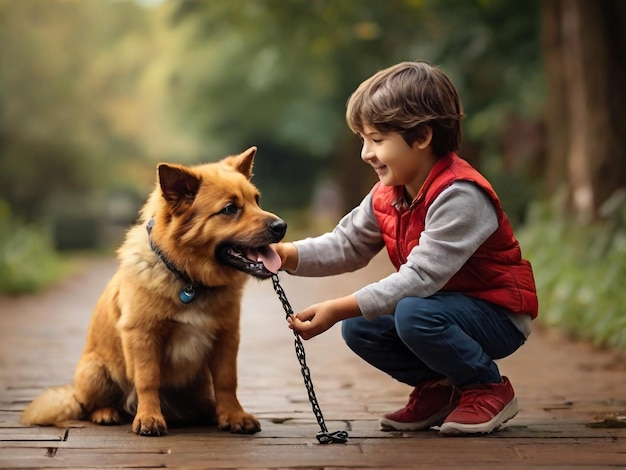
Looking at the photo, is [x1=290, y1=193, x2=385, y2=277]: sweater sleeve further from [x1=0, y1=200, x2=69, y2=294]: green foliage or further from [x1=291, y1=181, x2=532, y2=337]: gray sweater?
[x1=0, y1=200, x2=69, y2=294]: green foliage

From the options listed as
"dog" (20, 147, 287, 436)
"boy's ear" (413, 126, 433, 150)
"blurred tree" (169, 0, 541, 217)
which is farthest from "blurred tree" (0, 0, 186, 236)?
"boy's ear" (413, 126, 433, 150)

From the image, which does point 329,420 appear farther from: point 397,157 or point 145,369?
point 397,157

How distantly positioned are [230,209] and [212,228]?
0.11 meters

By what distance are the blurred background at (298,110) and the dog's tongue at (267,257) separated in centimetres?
61

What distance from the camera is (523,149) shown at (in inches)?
586

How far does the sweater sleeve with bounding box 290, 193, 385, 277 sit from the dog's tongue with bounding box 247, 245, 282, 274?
0.25 meters

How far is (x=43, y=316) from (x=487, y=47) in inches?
272

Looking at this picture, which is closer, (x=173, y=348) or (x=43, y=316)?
(x=173, y=348)

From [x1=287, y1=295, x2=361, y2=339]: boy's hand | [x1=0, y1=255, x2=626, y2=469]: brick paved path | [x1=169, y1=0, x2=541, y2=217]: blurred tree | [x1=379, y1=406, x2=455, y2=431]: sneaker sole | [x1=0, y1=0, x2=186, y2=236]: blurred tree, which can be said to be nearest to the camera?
[x1=0, y1=255, x2=626, y2=469]: brick paved path

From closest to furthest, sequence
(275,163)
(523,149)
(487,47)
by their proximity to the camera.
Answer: (487,47) < (523,149) < (275,163)

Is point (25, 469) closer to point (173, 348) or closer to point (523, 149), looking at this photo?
point (173, 348)

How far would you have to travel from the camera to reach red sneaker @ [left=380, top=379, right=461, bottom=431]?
3.75m

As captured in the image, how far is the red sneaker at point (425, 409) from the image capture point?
3.75 m

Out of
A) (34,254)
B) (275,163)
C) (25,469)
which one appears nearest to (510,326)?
(25,469)
